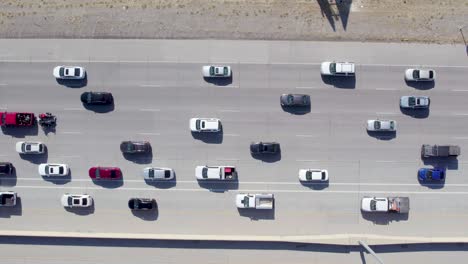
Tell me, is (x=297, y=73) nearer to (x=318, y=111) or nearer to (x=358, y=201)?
(x=318, y=111)

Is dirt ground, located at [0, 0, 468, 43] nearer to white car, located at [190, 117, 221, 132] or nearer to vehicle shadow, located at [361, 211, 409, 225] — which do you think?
white car, located at [190, 117, 221, 132]

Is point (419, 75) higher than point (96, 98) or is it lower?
higher

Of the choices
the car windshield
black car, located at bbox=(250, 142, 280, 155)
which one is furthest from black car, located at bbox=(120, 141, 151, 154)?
the car windshield

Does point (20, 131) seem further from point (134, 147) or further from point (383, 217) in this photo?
point (383, 217)

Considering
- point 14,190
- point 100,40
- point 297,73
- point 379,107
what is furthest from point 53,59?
point 379,107

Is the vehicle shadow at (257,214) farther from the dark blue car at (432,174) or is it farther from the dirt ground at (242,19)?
the dirt ground at (242,19)

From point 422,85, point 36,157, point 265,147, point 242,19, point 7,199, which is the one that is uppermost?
point 242,19

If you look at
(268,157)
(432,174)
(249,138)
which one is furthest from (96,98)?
(432,174)
